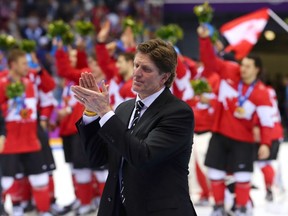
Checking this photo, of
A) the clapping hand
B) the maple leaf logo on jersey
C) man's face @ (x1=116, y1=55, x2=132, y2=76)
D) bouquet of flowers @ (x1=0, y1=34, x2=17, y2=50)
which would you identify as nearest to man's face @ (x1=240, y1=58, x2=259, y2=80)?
man's face @ (x1=116, y1=55, x2=132, y2=76)

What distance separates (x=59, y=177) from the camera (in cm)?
882

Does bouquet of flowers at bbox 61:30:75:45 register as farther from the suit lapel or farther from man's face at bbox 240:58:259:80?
the suit lapel

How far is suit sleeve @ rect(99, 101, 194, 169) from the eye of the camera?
2.65 m

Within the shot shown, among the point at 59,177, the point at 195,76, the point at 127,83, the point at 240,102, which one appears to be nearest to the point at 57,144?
the point at 59,177

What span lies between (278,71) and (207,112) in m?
12.6

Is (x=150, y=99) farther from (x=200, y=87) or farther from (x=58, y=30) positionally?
(x=58, y=30)

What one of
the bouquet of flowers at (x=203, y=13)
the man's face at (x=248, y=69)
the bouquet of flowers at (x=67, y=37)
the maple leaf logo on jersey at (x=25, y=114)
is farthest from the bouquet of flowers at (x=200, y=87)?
the maple leaf logo on jersey at (x=25, y=114)

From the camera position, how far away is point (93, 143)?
2.96 meters

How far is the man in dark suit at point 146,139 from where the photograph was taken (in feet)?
8.78

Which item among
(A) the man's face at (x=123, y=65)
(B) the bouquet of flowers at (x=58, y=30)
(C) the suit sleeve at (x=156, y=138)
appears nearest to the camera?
(C) the suit sleeve at (x=156, y=138)

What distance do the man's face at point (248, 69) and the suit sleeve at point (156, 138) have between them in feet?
10.0

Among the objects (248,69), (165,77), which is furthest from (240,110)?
(165,77)

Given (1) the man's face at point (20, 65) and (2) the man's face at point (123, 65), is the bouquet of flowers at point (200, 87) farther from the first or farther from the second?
(1) the man's face at point (20, 65)

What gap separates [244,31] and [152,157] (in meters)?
4.35
